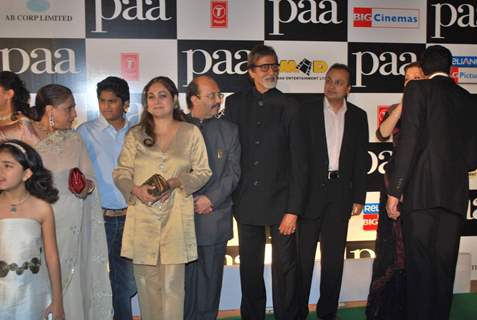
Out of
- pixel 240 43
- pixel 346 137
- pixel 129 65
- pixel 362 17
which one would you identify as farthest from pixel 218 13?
pixel 346 137

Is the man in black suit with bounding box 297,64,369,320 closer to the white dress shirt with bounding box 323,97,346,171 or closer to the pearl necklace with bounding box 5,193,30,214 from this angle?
the white dress shirt with bounding box 323,97,346,171

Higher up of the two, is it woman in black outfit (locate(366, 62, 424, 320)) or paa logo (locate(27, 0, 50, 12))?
paa logo (locate(27, 0, 50, 12))

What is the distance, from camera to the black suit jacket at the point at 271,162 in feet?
9.98

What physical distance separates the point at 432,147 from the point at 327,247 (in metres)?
0.96

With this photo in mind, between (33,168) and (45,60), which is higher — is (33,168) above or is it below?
below

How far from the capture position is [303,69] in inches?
158

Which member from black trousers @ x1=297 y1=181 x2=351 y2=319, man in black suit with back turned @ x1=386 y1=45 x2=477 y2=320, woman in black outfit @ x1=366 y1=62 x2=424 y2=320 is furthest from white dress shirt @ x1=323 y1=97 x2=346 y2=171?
man in black suit with back turned @ x1=386 y1=45 x2=477 y2=320

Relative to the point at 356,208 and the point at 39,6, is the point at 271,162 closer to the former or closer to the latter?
the point at 356,208

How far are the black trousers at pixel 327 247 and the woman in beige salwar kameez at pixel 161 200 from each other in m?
0.87

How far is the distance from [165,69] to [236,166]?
1.27 metres

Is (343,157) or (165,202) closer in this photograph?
(165,202)

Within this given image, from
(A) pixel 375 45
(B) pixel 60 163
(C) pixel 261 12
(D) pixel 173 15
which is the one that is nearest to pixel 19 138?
(B) pixel 60 163

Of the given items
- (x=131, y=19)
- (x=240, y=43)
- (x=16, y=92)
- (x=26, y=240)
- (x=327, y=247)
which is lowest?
(x=327, y=247)

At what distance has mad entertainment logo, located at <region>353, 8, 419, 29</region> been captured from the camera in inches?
160
